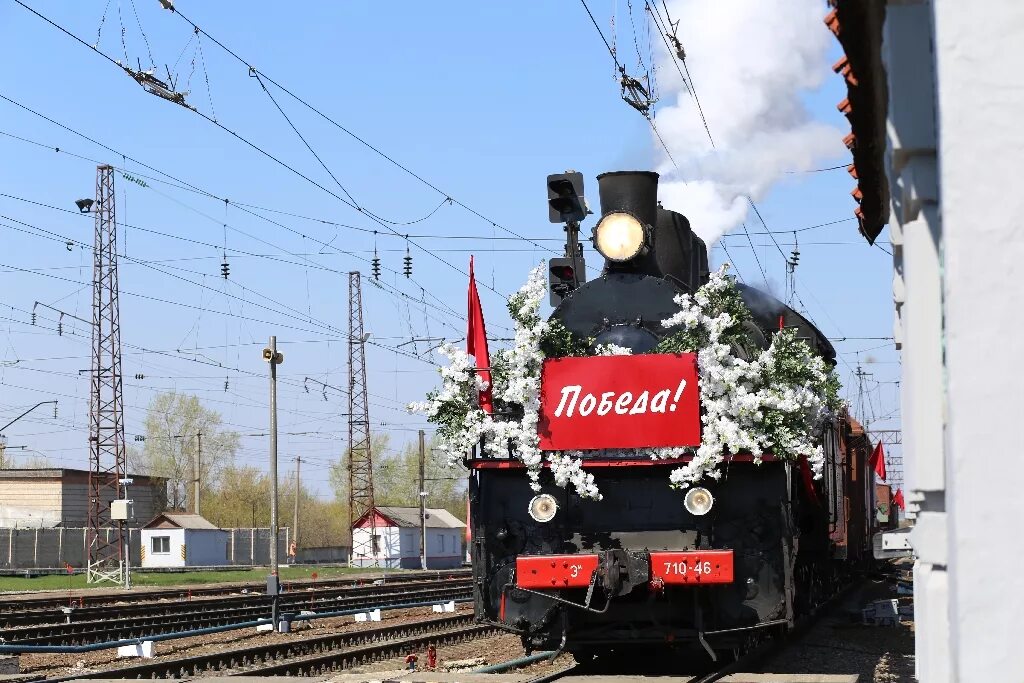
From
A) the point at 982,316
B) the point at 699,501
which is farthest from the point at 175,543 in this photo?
the point at 982,316

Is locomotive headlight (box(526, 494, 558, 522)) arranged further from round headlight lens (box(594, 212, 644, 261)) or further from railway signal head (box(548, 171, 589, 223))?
railway signal head (box(548, 171, 589, 223))

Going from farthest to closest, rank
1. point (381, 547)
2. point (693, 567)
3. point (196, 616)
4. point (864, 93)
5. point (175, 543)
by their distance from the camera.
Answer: point (381, 547) → point (175, 543) → point (196, 616) → point (693, 567) → point (864, 93)

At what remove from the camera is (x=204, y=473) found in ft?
322

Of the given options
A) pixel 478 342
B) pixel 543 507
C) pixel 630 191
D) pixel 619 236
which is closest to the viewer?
pixel 543 507

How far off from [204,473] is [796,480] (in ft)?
297

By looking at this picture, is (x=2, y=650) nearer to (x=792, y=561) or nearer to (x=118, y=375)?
(x=792, y=561)

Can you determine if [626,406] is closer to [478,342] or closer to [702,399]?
[702,399]

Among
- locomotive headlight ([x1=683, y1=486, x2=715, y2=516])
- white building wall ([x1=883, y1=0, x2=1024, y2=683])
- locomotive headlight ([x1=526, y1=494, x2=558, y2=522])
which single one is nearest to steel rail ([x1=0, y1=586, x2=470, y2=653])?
locomotive headlight ([x1=526, y1=494, x2=558, y2=522])

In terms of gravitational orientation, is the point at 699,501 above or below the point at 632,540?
above

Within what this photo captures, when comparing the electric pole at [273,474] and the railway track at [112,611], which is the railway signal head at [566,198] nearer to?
the electric pole at [273,474]

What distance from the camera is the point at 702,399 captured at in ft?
36.4

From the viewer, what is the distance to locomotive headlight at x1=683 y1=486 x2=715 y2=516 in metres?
11.1

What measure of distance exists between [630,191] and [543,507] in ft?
11.9

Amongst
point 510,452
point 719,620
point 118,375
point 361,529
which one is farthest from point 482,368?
point 361,529
